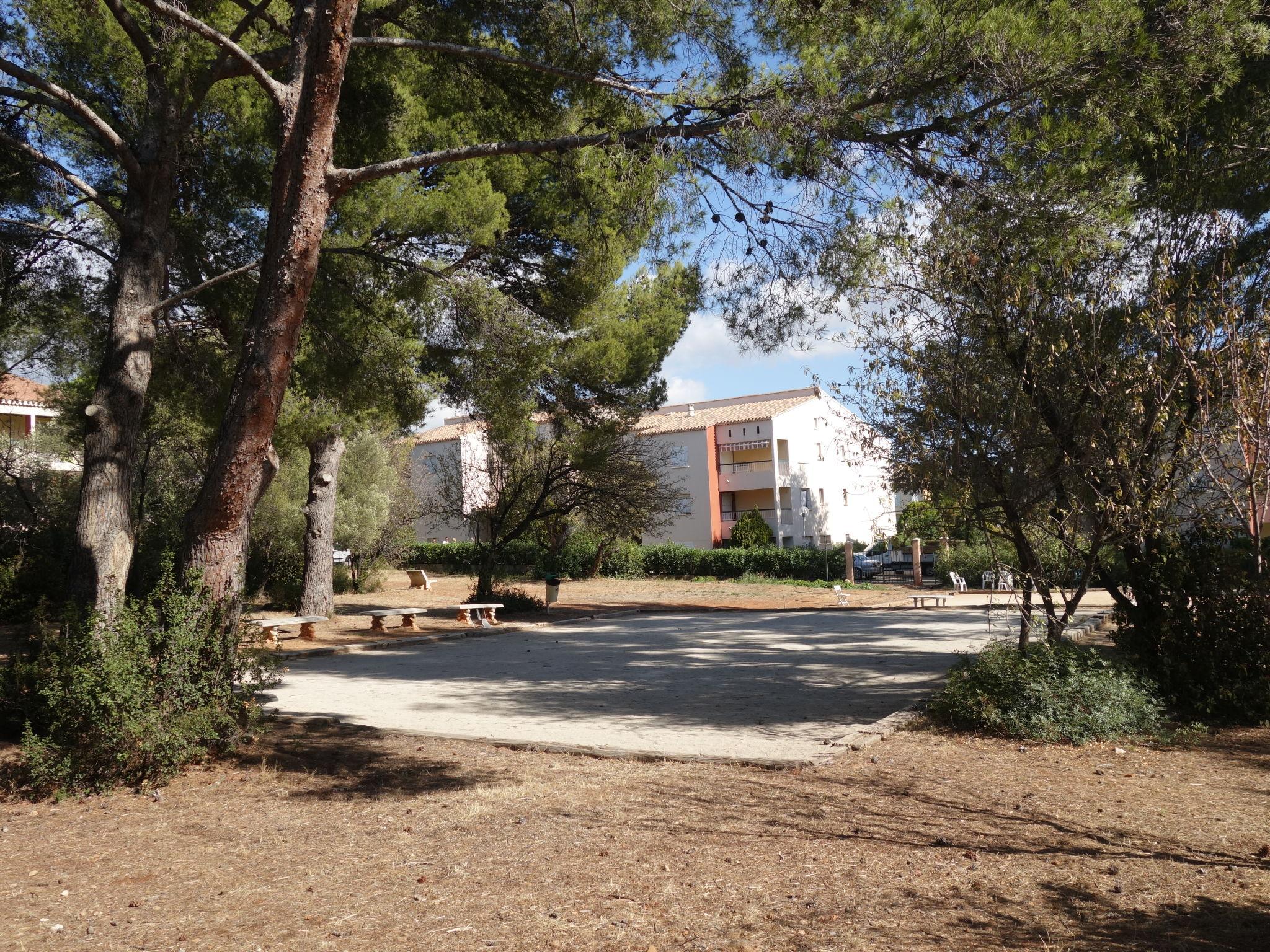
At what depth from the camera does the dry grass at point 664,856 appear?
3.62 m

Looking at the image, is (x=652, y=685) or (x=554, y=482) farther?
(x=554, y=482)

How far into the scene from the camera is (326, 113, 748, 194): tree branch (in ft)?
20.9

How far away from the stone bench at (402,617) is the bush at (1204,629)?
1171cm

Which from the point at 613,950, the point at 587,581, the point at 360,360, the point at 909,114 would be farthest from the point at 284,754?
the point at 587,581

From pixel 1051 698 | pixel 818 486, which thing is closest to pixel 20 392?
pixel 818 486

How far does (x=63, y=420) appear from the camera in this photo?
17719mm

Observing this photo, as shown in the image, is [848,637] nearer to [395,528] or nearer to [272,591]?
[272,591]

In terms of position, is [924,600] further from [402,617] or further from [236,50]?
[236,50]

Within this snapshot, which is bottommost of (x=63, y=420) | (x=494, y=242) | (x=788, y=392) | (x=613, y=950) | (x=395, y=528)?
(x=613, y=950)

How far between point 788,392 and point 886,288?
4830 centimetres

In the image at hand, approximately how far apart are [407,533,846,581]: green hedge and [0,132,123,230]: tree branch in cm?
2500

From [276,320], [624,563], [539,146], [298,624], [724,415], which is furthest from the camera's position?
[724,415]

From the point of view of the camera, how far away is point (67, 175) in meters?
8.48

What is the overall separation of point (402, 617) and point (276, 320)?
12487mm
